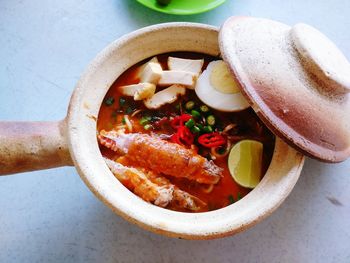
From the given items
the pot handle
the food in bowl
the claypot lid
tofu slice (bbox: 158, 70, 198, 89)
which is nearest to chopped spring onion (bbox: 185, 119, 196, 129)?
the food in bowl

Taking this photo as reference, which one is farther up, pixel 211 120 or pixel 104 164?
pixel 211 120

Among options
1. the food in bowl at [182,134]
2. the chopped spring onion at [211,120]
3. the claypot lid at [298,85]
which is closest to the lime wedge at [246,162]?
the food in bowl at [182,134]

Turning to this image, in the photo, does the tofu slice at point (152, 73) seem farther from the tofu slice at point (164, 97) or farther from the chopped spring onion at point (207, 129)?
the chopped spring onion at point (207, 129)

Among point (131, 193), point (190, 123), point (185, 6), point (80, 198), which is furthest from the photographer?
point (185, 6)

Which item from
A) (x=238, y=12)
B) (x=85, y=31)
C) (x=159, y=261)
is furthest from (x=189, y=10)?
(x=159, y=261)

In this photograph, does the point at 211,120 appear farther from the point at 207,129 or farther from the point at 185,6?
the point at 185,6

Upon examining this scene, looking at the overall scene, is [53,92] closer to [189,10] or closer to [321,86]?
[189,10]

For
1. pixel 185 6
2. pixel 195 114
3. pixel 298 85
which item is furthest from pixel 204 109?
pixel 185 6

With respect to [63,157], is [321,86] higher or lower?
higher
